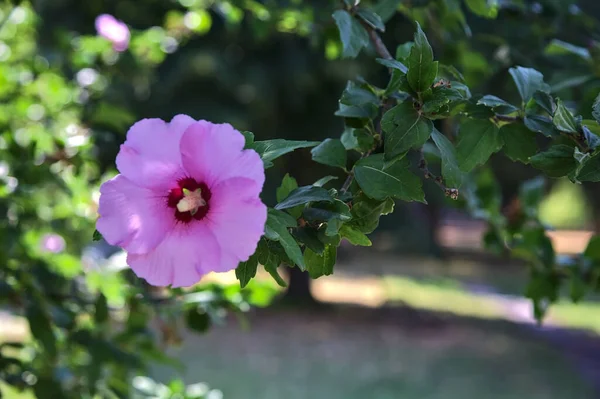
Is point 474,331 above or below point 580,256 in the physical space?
below

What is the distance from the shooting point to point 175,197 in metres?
0.81

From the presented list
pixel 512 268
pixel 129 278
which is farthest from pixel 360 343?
pixel 512 268

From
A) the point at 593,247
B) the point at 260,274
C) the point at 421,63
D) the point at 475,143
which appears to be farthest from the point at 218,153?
the point at 260,274

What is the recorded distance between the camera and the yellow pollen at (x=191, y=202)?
2.61ft

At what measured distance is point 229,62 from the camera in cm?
1065

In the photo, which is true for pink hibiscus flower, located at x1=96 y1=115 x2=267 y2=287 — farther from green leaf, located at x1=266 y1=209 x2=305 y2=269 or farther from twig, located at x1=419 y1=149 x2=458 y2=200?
twig, located at x1=419 y1=149 x2=458 y2=200

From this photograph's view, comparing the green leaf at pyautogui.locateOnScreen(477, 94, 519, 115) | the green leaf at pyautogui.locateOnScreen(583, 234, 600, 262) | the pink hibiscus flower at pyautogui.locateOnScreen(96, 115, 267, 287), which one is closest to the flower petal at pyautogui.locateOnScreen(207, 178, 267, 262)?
the pink hibiscus flower at pyautogui.locateOnScreen(96, 115, 267, 287)

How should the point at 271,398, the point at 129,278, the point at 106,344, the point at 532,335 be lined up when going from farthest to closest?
the point at 532,335
the point at 271,398
the point at 129,278
the point at 106,344

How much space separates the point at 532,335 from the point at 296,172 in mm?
4531

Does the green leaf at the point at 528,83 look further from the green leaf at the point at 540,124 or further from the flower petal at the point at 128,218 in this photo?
the flower petal at the point at 128,218

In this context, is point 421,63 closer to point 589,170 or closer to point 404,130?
point 404,130

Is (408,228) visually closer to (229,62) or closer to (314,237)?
(229,62)

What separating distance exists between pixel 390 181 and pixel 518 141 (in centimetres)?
26

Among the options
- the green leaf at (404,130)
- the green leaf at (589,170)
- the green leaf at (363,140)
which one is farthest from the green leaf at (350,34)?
the green leaf at (589,170)
